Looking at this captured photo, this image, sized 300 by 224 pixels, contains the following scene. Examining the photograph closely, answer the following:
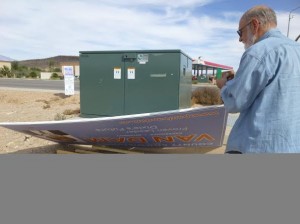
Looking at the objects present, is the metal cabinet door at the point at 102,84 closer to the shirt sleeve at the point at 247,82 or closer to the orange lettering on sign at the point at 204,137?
the orange lettering on sign at the point at 204,137

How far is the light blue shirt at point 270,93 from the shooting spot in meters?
1.51

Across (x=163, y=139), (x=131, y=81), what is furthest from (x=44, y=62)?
(x=163, y=139)

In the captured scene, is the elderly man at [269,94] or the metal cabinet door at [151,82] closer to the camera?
the elderly man at [269,94]

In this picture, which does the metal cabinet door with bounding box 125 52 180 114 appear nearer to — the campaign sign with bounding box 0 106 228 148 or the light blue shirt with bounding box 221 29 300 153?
the campaign sign with bounding box 0 106 228 148

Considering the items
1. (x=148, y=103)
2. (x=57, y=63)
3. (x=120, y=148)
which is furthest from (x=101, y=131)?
(x=57, y=63)

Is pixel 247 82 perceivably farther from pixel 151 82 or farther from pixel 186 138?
pixel 151 82

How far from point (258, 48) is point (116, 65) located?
3.59 meters

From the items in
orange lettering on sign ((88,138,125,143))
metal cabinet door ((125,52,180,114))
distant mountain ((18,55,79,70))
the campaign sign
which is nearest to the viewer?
the campaign sign

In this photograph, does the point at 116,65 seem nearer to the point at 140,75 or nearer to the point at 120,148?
the point at 140,75

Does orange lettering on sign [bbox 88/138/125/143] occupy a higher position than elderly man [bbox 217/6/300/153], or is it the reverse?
elderly man [bbox 217/6/300/153]

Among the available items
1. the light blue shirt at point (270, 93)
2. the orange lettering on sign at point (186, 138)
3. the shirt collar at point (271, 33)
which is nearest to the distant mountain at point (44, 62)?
the orange lettering on sign at point (186, 138)

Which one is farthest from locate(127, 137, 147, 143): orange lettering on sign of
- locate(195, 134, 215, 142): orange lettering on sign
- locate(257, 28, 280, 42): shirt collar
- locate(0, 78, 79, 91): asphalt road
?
locate(0, 78, 79, 91): asphalt road

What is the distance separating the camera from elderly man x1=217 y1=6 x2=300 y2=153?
4.95ft

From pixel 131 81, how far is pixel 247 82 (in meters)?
3.42
